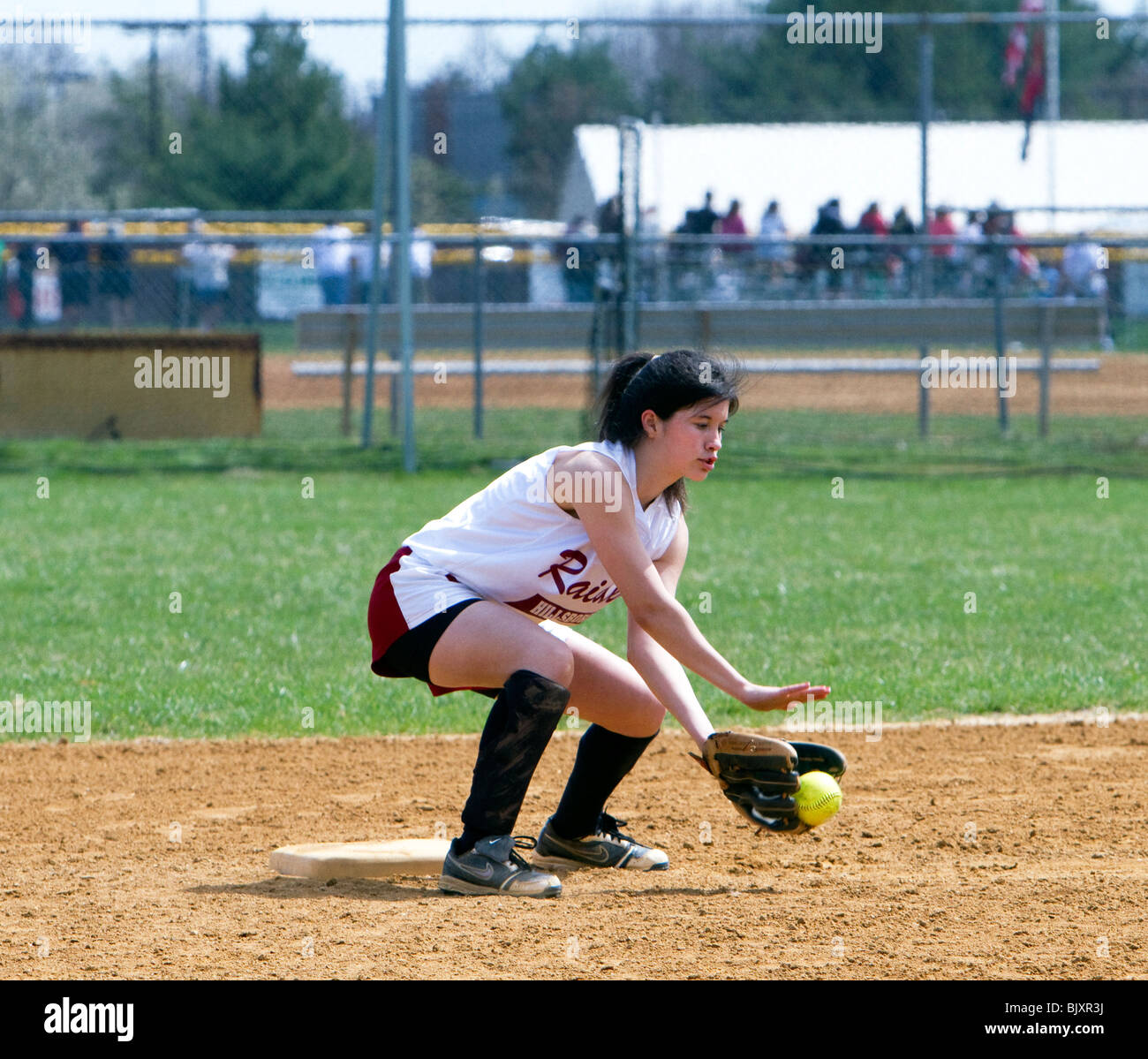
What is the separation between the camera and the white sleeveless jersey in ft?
13.1

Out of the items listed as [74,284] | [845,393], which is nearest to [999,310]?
[845,393]

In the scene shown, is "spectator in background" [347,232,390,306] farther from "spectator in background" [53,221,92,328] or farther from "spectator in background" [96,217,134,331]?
"spectator in background" [53,221,92,328]

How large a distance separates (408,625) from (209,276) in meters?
15.2

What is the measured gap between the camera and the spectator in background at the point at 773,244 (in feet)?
45.5

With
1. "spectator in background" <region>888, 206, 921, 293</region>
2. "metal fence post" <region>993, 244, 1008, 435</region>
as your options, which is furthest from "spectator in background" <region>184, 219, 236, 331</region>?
"metal fence post" <region>993, 244, 1008, 435</region>

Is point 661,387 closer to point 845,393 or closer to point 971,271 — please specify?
point 971,271

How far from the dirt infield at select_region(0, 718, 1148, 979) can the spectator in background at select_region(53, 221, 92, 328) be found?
49.0ft

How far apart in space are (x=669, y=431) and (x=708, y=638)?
365 centimetres

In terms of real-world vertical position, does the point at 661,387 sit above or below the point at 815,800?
above

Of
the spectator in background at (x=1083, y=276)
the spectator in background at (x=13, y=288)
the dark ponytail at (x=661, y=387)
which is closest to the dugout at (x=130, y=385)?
the spectator in background at (x=13, y=288)

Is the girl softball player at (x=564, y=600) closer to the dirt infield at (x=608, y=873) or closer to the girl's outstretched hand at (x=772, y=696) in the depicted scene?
the girl's outstretched hand at (x=772, y=696)

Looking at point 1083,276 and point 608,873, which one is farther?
point 1083,276

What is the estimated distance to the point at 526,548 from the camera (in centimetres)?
403

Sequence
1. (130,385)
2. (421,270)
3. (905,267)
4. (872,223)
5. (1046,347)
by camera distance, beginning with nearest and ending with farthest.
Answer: (130,385), (1046,347), (905,267), (421,270), (872,223)
